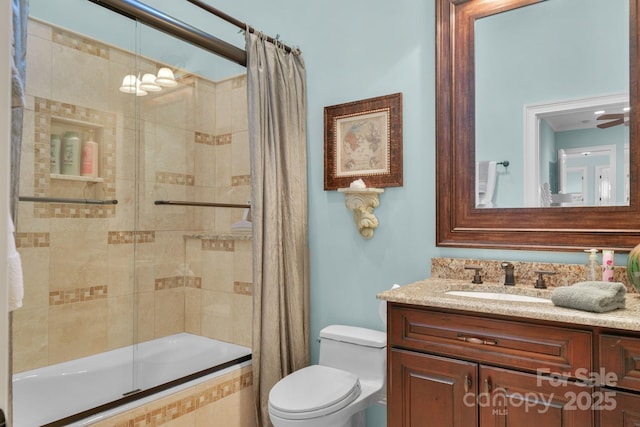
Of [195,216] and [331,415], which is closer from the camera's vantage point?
[331,415]

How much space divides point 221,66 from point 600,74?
2.15 m

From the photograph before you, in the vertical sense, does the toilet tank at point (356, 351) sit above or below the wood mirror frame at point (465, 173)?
below

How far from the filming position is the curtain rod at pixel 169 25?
174 cm

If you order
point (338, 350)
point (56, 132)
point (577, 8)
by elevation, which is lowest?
point (338, 350)

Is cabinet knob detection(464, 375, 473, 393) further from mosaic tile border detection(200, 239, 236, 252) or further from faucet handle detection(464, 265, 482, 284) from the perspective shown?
mosaic tile border detection(200, 239, 236, 252)

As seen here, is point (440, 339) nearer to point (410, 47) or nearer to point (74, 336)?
point (410, 47)

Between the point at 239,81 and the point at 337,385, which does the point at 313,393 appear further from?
the point at 239,81

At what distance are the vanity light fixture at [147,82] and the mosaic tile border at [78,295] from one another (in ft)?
4.06

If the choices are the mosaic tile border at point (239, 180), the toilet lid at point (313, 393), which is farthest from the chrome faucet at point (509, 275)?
the mosaic tile border at point (239, 180)

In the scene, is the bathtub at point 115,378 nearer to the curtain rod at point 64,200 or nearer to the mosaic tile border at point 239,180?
the curtain rod at point 64,200

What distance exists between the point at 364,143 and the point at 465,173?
61 cm

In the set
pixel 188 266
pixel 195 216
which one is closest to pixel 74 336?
pixel 188 266

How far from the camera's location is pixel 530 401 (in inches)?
53.1

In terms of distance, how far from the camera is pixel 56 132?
2.28m
